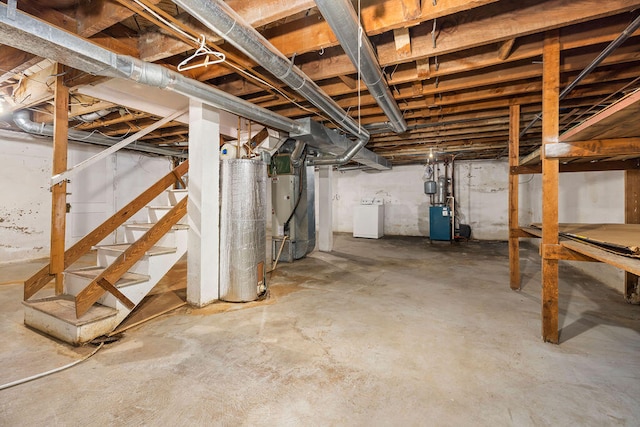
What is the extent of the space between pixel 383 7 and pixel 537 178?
646 cm

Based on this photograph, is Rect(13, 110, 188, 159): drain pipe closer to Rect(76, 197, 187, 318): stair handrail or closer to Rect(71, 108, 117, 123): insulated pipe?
Rect(71, 108, 117, 123): insulated pipe

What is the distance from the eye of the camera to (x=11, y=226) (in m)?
4.39

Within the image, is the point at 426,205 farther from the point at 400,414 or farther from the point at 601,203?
the point at 400,414

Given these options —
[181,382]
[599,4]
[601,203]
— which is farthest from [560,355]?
[601,203]

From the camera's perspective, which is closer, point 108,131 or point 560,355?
point 560,355

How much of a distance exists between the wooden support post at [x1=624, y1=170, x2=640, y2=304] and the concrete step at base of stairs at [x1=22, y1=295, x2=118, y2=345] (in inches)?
186

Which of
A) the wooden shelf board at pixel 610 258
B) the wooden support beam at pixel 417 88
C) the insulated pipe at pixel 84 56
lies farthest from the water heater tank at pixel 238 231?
the wooden shelf board at pixel 610 258

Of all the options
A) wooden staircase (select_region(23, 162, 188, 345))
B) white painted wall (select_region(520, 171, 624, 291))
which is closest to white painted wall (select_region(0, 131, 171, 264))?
wooden staircase (select_region(23, 162, 188, 345))

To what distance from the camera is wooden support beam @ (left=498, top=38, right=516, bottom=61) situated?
1.93 metres

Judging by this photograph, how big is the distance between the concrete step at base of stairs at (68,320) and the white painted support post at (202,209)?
688mm

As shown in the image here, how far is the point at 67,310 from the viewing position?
2086 mm

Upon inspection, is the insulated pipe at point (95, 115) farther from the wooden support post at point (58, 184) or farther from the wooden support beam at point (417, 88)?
the wooden support beam at point (417, 88)

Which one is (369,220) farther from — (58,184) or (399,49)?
(58,184)

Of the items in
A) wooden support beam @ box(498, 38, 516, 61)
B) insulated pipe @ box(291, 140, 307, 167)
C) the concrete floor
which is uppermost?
wooden support beam @ box(498, 38, 516, 61)
